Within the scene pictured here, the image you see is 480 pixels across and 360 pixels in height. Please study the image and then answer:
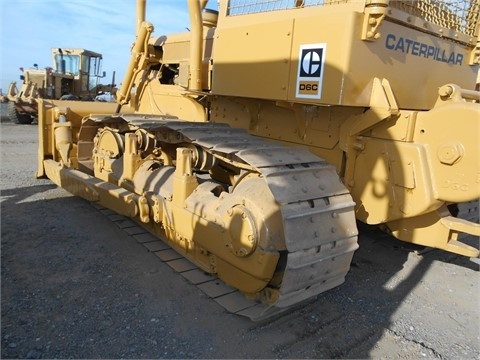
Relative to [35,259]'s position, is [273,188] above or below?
above

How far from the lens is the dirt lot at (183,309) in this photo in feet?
→ 8.46

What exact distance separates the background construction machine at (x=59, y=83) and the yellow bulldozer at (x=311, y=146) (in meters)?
12.4

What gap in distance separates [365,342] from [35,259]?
9.39 feet

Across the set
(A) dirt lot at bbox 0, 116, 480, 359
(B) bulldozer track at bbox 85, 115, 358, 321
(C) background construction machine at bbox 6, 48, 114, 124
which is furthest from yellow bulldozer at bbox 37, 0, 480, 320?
(C) background construction machine at bbox 6, 48, 114, 124

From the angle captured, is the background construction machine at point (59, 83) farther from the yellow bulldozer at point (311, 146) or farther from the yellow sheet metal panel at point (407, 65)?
the yellow sheet metal panel at point (407, 65)

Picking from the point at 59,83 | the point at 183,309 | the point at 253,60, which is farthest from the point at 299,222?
the point at 59,83

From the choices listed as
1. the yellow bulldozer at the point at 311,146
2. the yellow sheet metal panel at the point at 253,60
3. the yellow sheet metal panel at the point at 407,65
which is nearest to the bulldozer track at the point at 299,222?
the yellow bulldozer at the point at 311,146

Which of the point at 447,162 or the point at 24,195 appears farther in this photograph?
the point at 24,195

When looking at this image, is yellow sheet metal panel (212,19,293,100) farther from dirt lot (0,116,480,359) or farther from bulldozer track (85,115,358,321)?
dirt lot (0,116,480,359)

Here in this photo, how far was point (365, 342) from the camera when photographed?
9.00 feet

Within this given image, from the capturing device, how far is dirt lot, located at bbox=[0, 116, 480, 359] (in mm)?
2580

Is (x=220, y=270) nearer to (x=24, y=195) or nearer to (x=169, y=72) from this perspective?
(x=169, y=72)

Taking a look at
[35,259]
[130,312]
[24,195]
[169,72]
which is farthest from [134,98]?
[130,312]

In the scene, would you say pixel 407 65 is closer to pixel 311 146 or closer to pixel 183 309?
pixel 311 146
